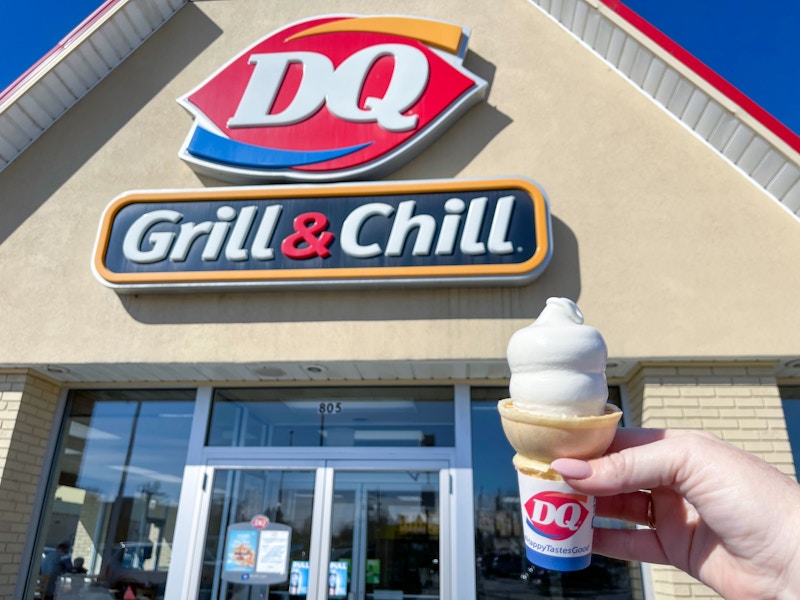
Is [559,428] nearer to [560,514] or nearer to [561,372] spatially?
[561,372]

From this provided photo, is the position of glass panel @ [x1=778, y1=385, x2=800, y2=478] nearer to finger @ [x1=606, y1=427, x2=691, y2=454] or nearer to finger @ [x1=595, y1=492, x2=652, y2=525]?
finger @ [x1=595, y1=492, x2=652, y2=525]

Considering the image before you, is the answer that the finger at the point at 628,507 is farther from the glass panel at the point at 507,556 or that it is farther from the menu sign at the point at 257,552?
the menu sign at the point at 257,552

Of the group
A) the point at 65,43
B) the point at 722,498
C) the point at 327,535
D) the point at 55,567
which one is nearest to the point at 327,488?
the point at 327,535

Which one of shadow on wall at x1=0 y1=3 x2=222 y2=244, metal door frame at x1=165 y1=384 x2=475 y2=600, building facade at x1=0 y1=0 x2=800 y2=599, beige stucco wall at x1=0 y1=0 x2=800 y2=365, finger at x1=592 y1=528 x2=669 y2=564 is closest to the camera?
finger at x1=592 y1=528 x2=669 y2=564

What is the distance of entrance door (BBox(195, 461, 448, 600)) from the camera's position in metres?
5.25

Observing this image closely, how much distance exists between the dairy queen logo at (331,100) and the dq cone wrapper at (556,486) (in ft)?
13.4

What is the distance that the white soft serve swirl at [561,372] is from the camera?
187 cm

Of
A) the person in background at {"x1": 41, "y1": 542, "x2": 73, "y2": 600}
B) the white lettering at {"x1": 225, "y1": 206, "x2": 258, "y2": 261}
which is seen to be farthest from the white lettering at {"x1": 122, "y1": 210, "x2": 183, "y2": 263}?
the person in background at {"x1": 41, "y1": 542, "x2": 73, "y2": 600}

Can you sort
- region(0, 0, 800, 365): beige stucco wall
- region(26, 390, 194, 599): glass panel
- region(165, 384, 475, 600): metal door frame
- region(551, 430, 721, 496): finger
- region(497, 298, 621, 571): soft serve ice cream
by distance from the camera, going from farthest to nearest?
region(26, 390, 194, 599): glass panel
region(165, 384, 475, 600): metal door frame
region(0, 0, 800, 365): beige stucco wall
region(497, 298, 621, 571): soft serve ice cream
region(551, 430, 721, 496): finger

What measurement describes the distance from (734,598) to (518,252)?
3402 millimetres

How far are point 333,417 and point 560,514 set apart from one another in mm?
4148

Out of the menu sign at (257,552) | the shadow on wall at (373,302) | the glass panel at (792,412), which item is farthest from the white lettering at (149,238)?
the glass panel at (792,412)

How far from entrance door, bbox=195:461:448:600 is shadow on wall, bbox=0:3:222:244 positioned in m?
3.73

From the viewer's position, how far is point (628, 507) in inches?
87.0
